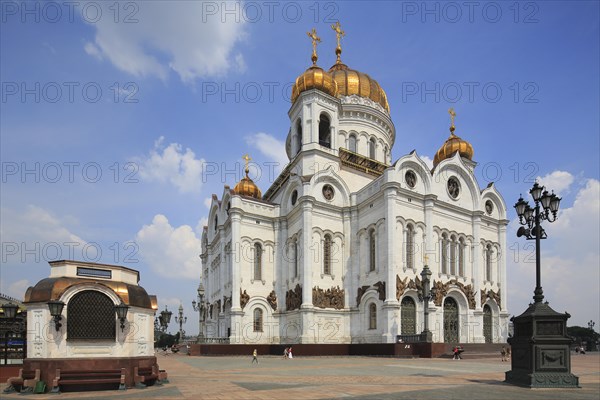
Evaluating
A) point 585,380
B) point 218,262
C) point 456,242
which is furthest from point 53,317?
point 218,262

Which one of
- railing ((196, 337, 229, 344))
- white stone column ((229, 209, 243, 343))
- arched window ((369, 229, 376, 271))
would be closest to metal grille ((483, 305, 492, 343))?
arched window ((369, 229, 376, 271))

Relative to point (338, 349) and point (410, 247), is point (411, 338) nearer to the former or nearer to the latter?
point (338, 349)

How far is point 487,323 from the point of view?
39.2m

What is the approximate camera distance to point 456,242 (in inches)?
1492

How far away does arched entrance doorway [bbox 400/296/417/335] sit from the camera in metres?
33.5

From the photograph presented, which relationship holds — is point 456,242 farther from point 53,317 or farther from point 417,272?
point 53,317

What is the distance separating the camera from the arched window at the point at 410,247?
3465 centimetres

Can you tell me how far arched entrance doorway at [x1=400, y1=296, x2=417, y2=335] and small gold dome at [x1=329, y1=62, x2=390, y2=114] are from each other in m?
21.2

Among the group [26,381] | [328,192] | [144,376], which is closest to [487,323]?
[328,192]

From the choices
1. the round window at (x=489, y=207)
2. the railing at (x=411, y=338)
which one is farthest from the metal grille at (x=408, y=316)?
the round window at (x=489, y=207)

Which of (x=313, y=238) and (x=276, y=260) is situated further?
(x=276, y=260)

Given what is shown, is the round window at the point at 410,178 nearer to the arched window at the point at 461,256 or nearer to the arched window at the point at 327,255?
the arched window at the point at 461,256

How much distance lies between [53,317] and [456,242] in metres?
31.1

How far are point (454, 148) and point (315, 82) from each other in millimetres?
14246
